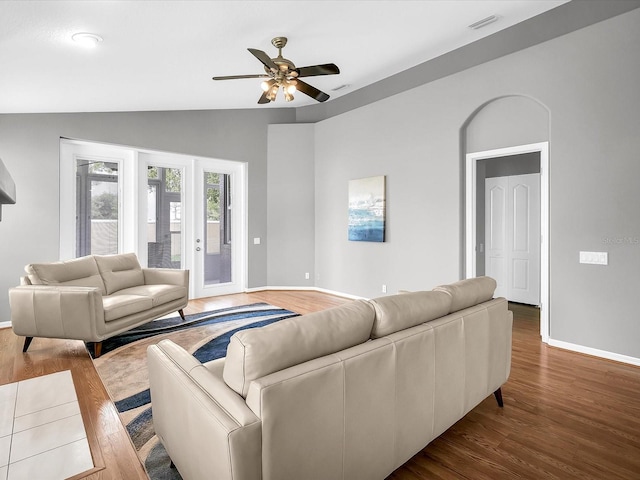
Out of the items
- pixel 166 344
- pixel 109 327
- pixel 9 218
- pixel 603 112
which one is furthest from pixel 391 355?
pixel 9 218

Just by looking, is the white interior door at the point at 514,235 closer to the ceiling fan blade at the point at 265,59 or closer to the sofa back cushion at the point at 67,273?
the ceiling fan blade at the point at 265,59

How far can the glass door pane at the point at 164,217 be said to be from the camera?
5684mm

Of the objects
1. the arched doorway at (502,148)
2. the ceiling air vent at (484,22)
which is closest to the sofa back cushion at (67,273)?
the arched doorway at (502,148)

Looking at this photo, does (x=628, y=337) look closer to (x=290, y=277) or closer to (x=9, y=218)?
(x=290, y=277)

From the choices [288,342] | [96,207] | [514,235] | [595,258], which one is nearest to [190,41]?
[96,207]

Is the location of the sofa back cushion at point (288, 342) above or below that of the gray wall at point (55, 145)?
below

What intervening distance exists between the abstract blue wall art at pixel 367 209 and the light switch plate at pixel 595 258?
8.43 feet

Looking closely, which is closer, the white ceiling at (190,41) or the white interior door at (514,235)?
the white ceiling at (190,41)

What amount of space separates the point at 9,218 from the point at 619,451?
6009mm

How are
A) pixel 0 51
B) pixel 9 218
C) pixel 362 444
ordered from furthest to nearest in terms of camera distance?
pixel 9 218
pixel 0 51
pixel 362 444

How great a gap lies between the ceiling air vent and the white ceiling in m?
0.07

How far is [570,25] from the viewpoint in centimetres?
369

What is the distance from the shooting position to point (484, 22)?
3.94m

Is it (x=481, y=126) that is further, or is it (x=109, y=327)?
(x=481, y=126)
